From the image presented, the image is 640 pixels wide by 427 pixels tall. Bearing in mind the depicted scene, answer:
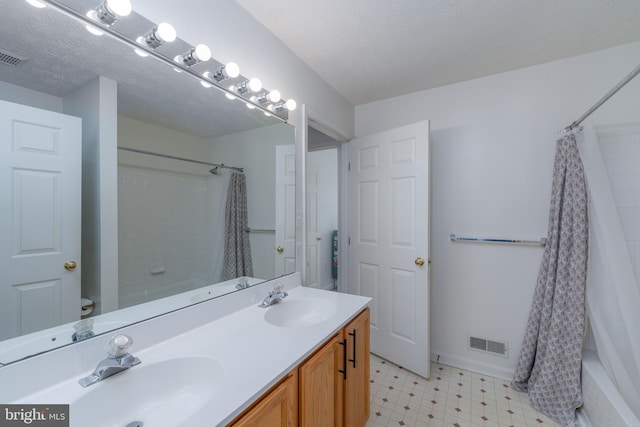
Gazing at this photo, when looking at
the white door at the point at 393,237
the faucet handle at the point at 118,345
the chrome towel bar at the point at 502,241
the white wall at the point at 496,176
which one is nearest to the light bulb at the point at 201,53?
the faucet handle at the point at 118,345

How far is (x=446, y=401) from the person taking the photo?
1.77 meters

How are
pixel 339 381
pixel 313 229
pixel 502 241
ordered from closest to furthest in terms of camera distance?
pixel 339 381
pixel 502 241
pixel 313 229

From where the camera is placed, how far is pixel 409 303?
211 centimetres

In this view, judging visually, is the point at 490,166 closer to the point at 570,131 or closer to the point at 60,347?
the point at 570,131

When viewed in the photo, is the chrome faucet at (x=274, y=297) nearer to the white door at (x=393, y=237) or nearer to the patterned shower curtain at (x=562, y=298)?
the white door at (x=393, y=237)

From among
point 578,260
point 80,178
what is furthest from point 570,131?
point 80,178

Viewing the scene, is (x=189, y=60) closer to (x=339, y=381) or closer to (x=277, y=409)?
(x=277, y=409)

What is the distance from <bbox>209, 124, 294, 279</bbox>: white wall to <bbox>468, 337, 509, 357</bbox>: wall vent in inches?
68.7

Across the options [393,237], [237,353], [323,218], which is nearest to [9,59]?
[237,353]

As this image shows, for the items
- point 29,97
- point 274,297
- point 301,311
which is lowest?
point 301,311

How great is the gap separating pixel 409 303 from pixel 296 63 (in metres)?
Result: 1.95

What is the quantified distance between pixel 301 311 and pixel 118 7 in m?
1.46

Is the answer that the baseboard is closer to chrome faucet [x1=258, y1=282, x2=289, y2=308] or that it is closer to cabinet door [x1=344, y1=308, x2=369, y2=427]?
cabinet door [x1=344, y1=308, x2=369, y2=427]

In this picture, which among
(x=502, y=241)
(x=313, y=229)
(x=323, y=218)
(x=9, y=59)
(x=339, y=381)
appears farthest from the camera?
(x=323, y=218)
